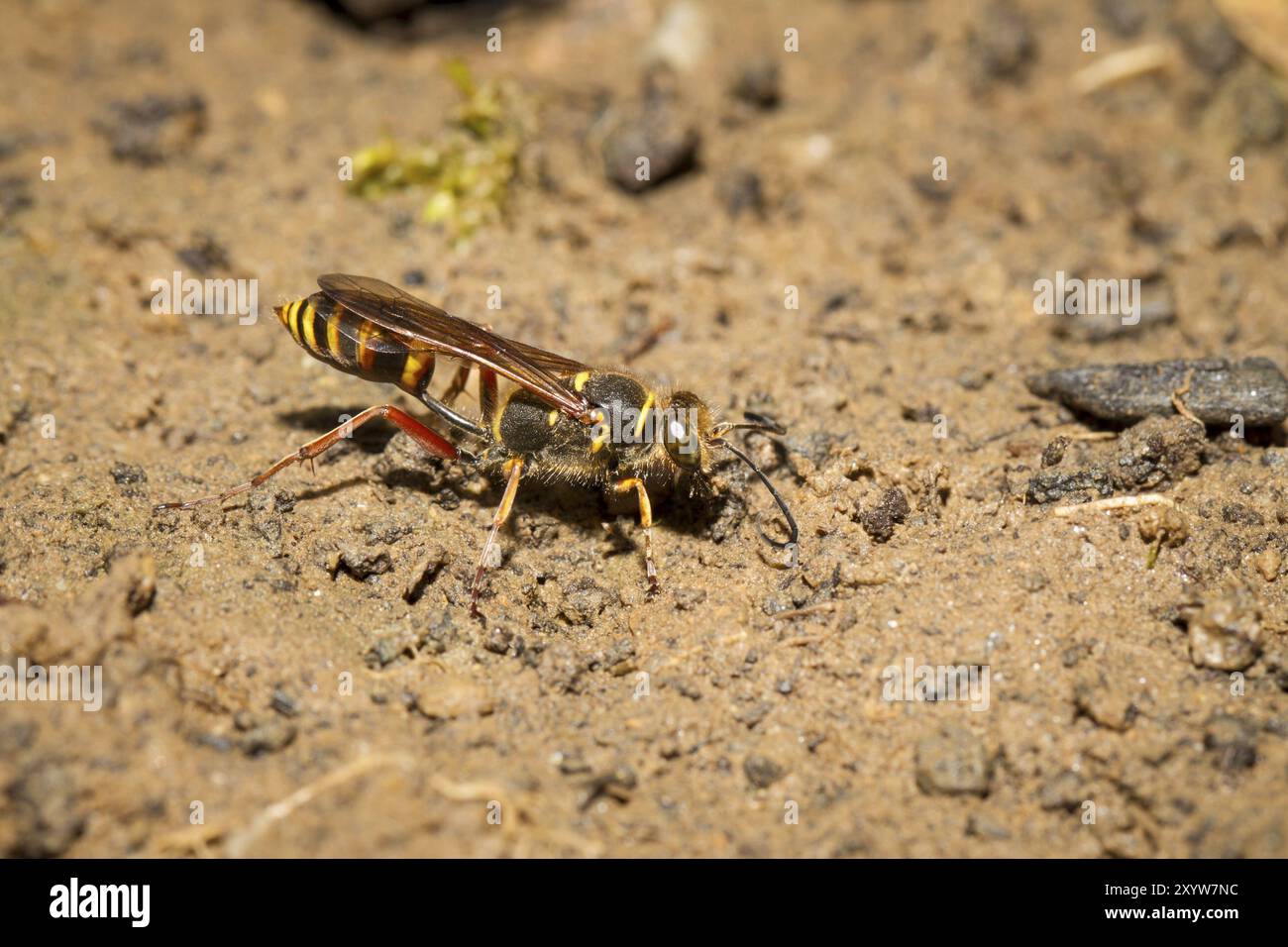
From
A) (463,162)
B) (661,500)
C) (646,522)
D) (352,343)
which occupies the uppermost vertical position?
(463,162)

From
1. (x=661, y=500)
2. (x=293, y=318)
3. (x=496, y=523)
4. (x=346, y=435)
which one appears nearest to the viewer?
(x=496, y=523)

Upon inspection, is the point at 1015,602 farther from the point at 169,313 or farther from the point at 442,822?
the point at 169,313

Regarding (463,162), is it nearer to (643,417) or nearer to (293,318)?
(293,318)

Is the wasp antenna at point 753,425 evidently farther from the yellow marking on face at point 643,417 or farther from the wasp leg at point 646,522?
the wasp leg at point 646,522

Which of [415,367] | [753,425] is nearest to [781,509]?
[753,425]

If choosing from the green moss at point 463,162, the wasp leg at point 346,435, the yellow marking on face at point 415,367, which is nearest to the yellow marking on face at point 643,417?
the wasp leg at point 346,435

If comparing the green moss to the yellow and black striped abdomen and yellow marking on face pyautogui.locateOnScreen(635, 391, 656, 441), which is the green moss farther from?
yellow marking on face pyautogui.locateOnScreen(635, 391, 656, 441)
